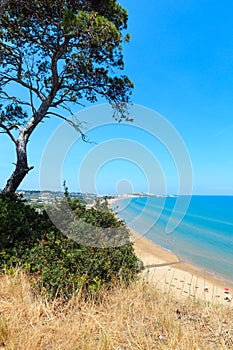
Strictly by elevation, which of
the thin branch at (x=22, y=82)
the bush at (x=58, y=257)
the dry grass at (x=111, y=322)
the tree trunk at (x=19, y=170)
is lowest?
the dry grass at (x=111, y=322)

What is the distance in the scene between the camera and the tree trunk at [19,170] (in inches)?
253

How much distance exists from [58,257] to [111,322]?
1244 mm

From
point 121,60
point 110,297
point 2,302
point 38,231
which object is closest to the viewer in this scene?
point 2,302

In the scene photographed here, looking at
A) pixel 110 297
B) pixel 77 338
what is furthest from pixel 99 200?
pixel 77 338

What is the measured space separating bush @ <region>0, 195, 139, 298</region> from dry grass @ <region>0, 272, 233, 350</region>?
0.18 meters

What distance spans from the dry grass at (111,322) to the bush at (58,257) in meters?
0.18

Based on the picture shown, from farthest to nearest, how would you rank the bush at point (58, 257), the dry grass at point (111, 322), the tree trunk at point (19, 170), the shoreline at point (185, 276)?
the shoreline at point (185, 276) < the tree trunk at point (19, 170) < the bush at point (58, 257) < the dry grass at point (111, 322)

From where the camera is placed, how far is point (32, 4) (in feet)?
19.1

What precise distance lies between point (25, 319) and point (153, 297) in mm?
1714

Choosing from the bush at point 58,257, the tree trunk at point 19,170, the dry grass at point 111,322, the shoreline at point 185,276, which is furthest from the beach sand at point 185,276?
the dry grass at point 111,322

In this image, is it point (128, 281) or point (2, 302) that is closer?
point (2, 302)

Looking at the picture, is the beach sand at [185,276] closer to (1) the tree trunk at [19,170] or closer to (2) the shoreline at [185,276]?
(2) the shoreline at [185,276]

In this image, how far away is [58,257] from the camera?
3.36m

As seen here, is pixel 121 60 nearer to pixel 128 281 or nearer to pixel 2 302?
pixel 128 281
